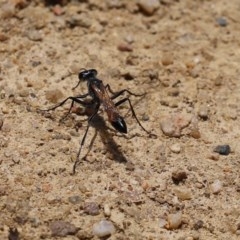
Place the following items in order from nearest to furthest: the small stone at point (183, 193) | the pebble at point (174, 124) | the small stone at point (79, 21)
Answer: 1. the small stone at point (183, 193)
2. the pebble at point (174, 124)
3. the small stone at point (79, 21)

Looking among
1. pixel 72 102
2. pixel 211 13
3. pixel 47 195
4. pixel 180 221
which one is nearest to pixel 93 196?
pixel 47 195

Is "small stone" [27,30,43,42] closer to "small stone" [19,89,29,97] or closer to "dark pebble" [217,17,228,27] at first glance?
"small stone" [19,89,29,97]

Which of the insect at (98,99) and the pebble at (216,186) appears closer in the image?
the pebble at (216,186)

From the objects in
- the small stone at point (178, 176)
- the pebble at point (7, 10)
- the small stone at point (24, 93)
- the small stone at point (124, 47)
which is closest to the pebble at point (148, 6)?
the small stone at point (124, 47)

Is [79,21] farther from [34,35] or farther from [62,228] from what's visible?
[62,228]

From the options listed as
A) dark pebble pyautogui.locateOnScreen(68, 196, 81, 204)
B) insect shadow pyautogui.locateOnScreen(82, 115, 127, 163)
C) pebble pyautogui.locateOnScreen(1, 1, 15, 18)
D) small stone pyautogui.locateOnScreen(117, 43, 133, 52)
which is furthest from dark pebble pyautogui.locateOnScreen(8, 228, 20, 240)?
pebble pyautogui.locateOnScreen(1, 1, 15, 18)

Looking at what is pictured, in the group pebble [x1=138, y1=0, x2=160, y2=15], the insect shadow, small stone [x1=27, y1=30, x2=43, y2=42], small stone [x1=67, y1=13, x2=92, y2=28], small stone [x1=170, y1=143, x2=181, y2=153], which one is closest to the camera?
the insect shadow

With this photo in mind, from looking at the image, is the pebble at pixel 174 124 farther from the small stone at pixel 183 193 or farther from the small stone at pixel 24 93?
the small stone at pixel 24 93
